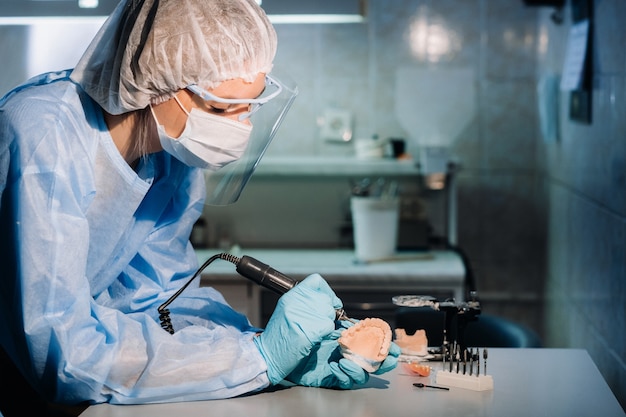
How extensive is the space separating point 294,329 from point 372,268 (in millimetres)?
1638

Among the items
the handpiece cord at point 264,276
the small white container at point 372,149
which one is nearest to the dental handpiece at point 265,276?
the handpiece cord at point 264,276

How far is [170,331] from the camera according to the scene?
1783mm

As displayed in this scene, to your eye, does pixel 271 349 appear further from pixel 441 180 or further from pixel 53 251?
pixel 441 180

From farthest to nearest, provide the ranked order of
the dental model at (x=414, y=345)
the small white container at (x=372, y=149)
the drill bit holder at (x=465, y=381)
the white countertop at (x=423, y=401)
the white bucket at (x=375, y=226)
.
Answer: the small white container at (x=372, y=149) → the white bucket at (x=375, y=226) → the dental model at (x=414, y=345) → the drill bit holder at (x=465, y=381) → the white countertop at (x=423, y=401)

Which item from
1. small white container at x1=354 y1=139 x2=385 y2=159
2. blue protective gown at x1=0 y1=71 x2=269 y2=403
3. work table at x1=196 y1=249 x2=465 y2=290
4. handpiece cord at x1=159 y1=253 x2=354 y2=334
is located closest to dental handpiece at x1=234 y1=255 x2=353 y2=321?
handpiece cord at x1=159 y1=253 x2=354 y2=334

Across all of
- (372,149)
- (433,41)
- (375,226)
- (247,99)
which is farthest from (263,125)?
(433,41)

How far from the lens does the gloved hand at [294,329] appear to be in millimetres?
1568

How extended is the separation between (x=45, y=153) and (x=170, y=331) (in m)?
0.47

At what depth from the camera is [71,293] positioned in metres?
1.52

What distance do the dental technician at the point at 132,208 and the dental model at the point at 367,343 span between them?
3 centimetres

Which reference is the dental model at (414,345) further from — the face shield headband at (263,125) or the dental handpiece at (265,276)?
the face shield headband at (263,125)

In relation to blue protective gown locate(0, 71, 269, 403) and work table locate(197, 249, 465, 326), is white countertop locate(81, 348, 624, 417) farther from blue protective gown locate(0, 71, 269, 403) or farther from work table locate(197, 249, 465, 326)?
work table locate(197, 249, 465, 326)

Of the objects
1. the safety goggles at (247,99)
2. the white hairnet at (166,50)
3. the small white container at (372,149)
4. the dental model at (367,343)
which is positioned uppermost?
the white hairnet at (166,50)

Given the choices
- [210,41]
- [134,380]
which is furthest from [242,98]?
[134,380]
